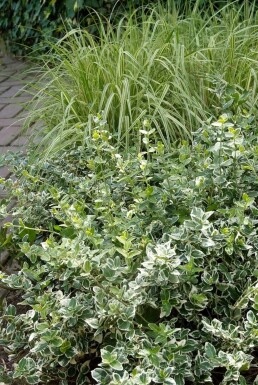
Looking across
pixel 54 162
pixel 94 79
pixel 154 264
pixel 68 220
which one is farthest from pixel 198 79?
pixel 154 264

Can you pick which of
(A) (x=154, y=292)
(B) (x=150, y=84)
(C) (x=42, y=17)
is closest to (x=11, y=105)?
(C) (x=42, y=17)

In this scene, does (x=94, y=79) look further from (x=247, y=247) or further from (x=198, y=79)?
(x=247, y=247)

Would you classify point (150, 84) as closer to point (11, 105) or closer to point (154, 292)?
point (154, 292)

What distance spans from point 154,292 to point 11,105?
3354 millimetres

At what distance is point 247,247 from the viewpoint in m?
1.48

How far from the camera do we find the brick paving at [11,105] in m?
3.47

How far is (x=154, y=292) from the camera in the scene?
1433 mm

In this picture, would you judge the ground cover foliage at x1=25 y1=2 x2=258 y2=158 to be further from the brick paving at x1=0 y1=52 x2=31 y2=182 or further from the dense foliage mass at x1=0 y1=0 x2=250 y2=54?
the dense foliage mass at x1=0 y1=0 x2=250 y2=54

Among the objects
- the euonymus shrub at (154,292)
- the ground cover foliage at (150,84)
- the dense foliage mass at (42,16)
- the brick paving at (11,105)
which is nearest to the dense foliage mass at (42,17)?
the dense foliage mass at (42,16)

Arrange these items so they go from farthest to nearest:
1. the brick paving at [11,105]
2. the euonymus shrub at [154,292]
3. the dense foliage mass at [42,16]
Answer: the dense foliage mass at [42,16] → the brick paving at [11,105] → the euonymus shrub at [154,292]

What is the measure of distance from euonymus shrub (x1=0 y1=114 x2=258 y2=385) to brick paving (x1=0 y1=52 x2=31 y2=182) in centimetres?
145

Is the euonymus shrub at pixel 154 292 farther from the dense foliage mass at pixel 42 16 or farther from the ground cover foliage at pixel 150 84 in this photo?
the dense foliage mass at pixel 42 16

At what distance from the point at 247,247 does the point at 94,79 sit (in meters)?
1.52

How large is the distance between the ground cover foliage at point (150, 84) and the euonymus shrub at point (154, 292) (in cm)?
64
